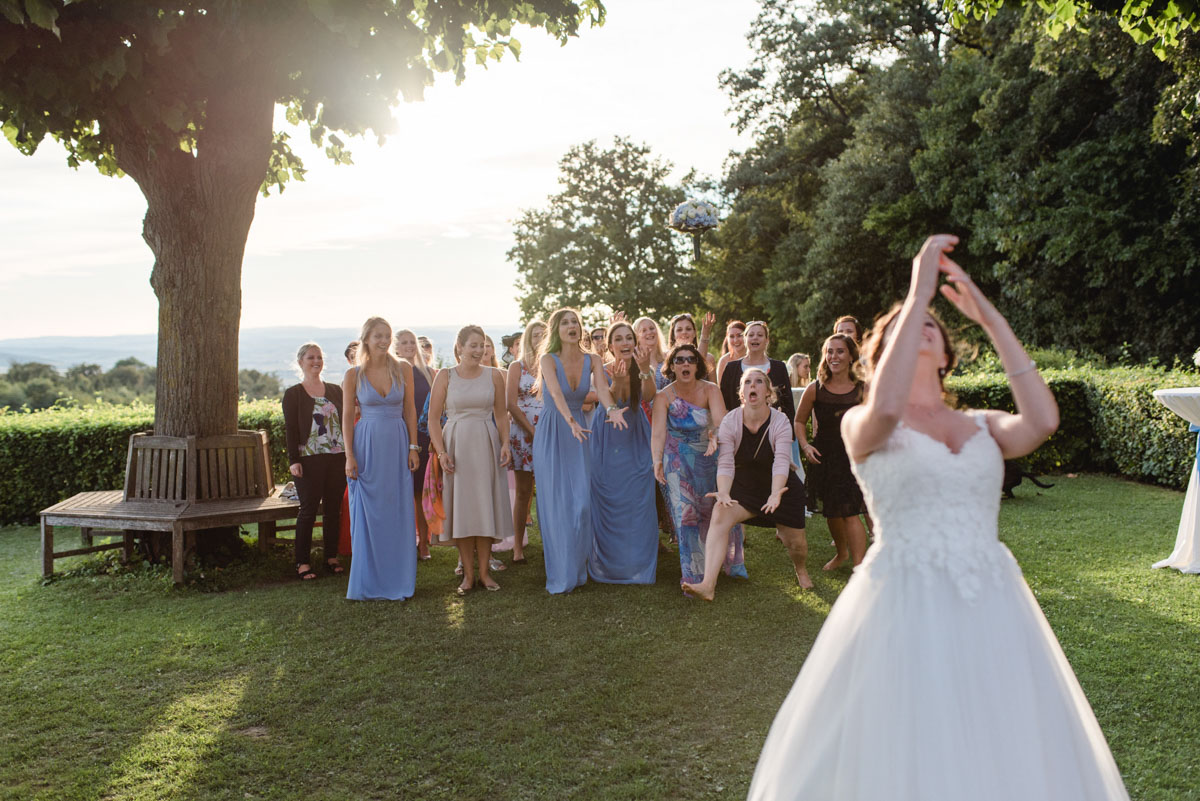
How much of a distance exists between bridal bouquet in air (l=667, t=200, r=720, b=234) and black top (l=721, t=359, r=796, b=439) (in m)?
4.33

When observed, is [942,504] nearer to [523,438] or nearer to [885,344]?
[885,344]

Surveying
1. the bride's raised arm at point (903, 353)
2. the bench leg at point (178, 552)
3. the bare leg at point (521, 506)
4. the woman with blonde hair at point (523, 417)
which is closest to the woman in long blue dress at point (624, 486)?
the woman with blonde hair at point (523, 417)

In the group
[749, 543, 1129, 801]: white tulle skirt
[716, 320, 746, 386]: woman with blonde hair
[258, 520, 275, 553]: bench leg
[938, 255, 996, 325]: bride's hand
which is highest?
[716, 320, 746, 386]: woman with blonde hair

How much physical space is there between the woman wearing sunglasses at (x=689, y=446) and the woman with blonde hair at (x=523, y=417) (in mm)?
1425

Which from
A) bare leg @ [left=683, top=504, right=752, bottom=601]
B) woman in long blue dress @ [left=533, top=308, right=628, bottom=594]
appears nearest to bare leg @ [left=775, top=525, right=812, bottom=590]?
bare leg @ [left=683, top=504, right=752, bottom=601]

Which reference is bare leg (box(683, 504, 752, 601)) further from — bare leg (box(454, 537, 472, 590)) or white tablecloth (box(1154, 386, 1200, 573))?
white tablecloth (box(1154, 386, 1200, 573))

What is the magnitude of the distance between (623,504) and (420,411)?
8.55 ft

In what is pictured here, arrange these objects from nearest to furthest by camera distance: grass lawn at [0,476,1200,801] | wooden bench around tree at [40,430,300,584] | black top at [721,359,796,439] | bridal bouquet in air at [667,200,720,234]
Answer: grass lawn at [0,476,1200,801] → wooden bench around tree at [40,430,300,584] → black top at [721,359,796,439] → bridal bouquet in air at [667,200,720,234]

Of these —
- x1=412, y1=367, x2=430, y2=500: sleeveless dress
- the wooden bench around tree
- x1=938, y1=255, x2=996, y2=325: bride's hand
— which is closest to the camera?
x1=938, y1=255, x2=996, y2=325: bride's hand

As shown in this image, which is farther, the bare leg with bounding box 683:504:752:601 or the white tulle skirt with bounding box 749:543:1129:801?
the bare leg with bounding box 683:504:752:601

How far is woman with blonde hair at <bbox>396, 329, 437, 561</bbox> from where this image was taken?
9.12 metres

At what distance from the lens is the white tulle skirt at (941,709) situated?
8.19 ft

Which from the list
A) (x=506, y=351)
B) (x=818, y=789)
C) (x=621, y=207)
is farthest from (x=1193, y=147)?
(x=621, y=207)

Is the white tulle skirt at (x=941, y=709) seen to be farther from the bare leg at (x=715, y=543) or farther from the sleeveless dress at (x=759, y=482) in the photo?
the sleeveless dress at (x=759, y=482)
